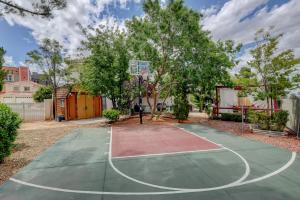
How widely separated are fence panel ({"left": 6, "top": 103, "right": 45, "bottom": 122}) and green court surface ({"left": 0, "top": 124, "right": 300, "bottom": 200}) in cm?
1386

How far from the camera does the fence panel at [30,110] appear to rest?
19391 mm

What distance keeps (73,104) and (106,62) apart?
691 cm

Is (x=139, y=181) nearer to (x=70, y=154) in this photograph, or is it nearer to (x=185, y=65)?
(x=70, y=154)

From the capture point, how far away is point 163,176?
17.8 feet

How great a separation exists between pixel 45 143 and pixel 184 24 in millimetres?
11609

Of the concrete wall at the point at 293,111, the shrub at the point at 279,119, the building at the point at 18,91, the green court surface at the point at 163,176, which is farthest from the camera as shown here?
the building at the point at 18,91

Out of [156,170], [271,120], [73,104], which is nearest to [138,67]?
[73,104]

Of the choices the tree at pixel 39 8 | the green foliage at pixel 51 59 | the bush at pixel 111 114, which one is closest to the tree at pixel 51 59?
the green foliage at pixel 51 59

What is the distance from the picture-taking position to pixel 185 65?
15.6 m

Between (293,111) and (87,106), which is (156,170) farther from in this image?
(87,106)

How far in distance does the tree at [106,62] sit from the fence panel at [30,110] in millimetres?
7452

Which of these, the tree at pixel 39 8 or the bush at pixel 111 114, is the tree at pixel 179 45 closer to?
the bush at pixel 111 114

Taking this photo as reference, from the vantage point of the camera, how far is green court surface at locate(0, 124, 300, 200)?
448cm

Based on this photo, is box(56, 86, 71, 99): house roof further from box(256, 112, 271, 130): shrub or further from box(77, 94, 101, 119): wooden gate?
box(256, 112, 271, 130): shrub
